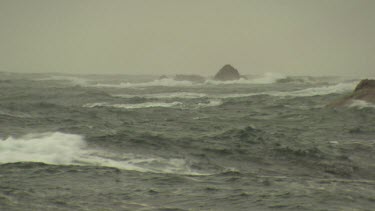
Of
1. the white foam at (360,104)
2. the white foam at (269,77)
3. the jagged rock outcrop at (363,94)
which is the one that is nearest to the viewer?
the white foam at (360,104)

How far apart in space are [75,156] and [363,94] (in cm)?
1758

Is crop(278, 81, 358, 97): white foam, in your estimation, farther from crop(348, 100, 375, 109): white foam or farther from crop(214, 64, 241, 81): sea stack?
crop(214, 64, 241, 81): sea stack

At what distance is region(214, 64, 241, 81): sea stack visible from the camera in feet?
244

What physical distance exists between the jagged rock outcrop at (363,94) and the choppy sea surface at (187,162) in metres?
2.81

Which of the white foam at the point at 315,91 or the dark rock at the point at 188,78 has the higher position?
the dark rock at the point at 188,78

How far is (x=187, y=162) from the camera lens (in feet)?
43.8

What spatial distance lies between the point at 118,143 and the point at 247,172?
4629mm

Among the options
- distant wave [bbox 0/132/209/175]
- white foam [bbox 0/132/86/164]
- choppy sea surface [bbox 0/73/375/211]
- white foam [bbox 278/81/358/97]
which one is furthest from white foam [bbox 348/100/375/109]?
white foam [bbox 0/132/86/164]

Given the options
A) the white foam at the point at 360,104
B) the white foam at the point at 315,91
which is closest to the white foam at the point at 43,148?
the white foam at the point at 360,104

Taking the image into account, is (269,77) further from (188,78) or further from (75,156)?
(75,156)

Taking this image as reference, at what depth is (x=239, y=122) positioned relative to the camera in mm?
22016

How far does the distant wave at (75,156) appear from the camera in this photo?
12.6 meters

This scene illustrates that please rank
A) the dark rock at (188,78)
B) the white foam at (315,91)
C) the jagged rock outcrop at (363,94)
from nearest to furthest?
1. the jagged rock outcrop at (363,94)
2. the white foam at (315,91)
3. the dark rock at (188,78)

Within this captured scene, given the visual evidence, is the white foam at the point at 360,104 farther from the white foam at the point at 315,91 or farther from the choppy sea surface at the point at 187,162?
the white foam at the point at 315,91
